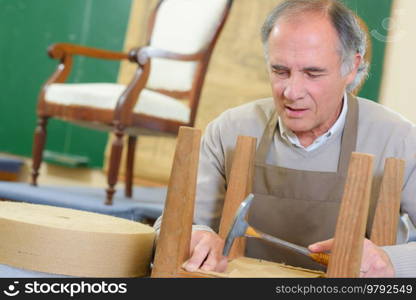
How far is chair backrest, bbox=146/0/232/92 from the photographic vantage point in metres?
3.41

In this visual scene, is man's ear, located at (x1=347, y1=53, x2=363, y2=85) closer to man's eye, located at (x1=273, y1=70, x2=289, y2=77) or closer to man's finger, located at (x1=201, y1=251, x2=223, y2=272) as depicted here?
man's eye, located at (x1=273, y1=70, x2=289, y2=77)

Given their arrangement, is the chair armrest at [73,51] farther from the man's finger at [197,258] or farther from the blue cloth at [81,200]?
the man's finger at [197,258]

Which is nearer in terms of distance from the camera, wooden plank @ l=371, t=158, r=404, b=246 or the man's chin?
wooden plank @ l=371, t=158, r=404, b=246

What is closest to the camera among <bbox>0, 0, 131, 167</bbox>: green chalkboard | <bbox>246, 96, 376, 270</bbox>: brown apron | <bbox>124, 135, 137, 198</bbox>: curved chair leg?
<bbox>246, 96, 376, 270</bbox>: brown apron

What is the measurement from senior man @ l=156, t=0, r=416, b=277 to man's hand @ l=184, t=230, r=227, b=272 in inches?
13.0

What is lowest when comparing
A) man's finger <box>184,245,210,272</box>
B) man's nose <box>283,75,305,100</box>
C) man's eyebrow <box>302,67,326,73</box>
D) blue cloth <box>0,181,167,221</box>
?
blue cloth <box>0,181,167,221</box>

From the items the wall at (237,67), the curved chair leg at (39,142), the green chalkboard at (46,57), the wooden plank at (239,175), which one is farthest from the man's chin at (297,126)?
the green chalkboard at (46,57)

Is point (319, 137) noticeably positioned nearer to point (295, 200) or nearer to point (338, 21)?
point (295, 200)

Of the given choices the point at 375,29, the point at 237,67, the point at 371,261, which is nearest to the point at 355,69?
the point at 371,261

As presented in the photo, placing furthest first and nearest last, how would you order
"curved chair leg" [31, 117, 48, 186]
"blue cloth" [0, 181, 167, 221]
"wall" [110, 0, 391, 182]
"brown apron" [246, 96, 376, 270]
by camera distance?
"wall" [110, 0, 391, 182] → "curved chair leg" [31, 117, 48, 186] → "blue cloth" [0, 181, 167, 221] → "brown apron" [246, 96, 376, 270]

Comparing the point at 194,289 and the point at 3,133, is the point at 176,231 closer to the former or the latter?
the point at 194,289

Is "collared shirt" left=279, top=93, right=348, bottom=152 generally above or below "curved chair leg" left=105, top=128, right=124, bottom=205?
above

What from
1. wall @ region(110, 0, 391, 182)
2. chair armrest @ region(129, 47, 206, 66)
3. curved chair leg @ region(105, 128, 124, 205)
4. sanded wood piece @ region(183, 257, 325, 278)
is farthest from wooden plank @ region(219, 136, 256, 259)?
wall @ region(110, 0, 391, 182)

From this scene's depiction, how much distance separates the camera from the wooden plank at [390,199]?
1.42m
